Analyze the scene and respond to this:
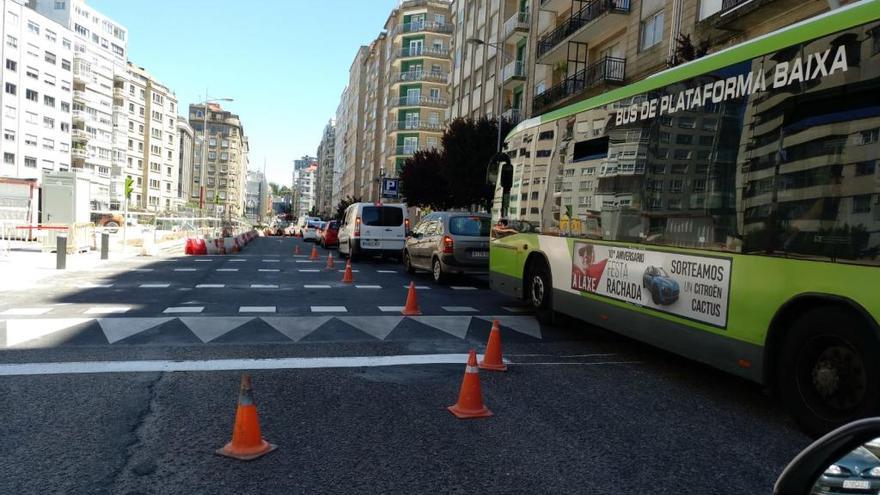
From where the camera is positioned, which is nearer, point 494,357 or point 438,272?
point 494,357

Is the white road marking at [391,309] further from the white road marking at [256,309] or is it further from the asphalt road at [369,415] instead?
the white road marking at [256,309]

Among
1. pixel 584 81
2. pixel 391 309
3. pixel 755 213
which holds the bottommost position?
pixel 391 309

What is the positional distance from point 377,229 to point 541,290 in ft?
40.2

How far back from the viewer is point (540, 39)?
31.9m

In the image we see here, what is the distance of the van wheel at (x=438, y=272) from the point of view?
13994mm

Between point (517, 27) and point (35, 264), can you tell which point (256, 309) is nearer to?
point (35, 264)

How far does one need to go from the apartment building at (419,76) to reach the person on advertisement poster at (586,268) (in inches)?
2455

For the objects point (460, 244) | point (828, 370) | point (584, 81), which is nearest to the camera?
point (828, 370)

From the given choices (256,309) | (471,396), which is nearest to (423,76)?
(256,309)

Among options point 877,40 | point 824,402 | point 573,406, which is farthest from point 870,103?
point 573,406

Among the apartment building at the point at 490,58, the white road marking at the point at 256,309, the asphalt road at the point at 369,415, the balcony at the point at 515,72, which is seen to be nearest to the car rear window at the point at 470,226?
the white road marking at the point at 256,309

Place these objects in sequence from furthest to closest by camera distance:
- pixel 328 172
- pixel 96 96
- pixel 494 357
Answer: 1. pixel 328 172
2. pixel 96 96
3. pixel 494 357

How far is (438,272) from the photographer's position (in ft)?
46.6

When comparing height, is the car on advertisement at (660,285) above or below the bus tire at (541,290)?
above
